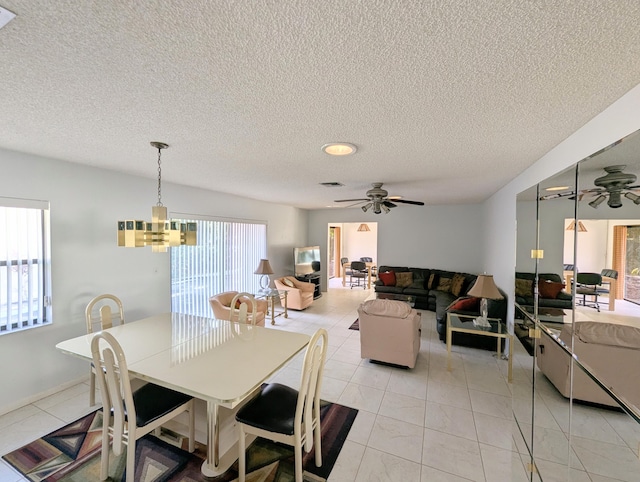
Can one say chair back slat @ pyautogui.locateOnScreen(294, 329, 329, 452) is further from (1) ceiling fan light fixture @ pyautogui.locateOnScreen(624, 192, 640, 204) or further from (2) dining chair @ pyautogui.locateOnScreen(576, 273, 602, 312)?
(1) ceiling fan light fixture @ pyautogui.locateOnScreen(624, 192, 640, 204)

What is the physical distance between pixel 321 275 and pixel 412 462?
19.7ft

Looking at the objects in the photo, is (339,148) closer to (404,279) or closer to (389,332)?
(389,332)

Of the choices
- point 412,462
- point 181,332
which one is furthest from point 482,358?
point 181,332

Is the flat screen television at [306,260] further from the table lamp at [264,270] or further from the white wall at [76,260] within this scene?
the white wall at [76,260]

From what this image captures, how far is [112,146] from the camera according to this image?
2229 mm

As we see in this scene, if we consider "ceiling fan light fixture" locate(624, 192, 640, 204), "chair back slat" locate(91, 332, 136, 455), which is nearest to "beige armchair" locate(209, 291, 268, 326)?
"chair back slat" locate(91, 332, 136, 455)

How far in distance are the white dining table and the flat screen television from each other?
3.95 meters

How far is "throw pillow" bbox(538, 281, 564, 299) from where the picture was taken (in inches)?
74.2

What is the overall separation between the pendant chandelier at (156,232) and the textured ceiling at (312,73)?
611mm

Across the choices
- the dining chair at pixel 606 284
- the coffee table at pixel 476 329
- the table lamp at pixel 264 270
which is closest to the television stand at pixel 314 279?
the table lamp at pixel 264 270

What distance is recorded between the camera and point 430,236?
668 centimetres

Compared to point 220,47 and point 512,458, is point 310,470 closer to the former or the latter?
point 512,458

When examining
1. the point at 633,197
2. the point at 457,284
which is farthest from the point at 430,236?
the point at 633,197

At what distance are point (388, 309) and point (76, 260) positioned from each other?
3503 millimetres
